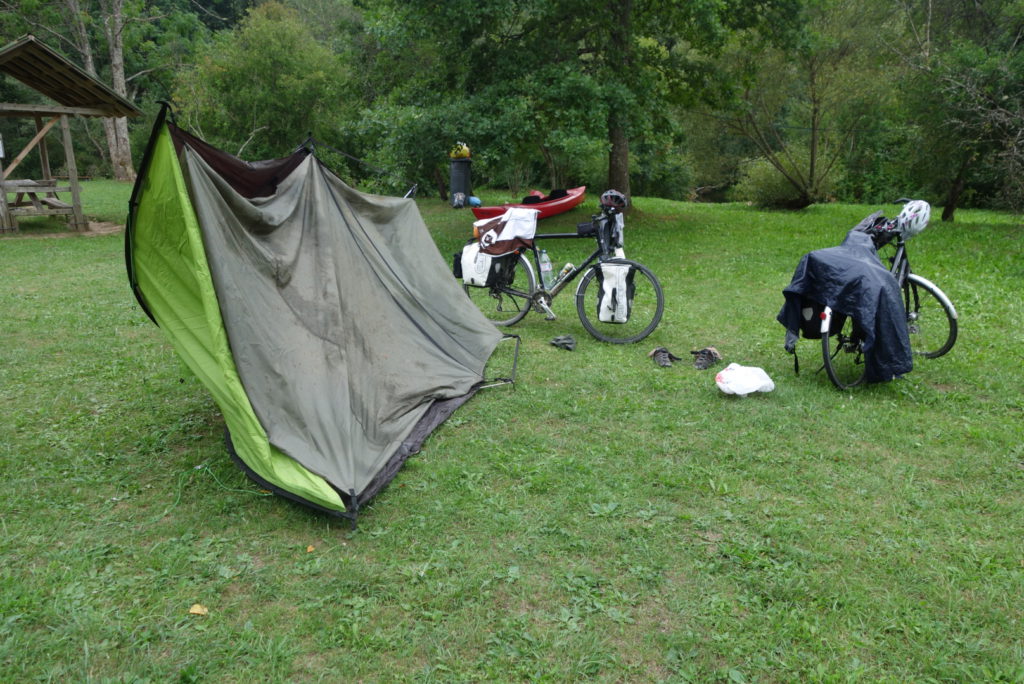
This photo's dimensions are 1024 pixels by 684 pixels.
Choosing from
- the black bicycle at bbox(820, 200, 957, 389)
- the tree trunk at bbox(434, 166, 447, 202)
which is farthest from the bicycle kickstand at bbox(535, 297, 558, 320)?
the tree trunk at bbox(434, 166, 447, 202)

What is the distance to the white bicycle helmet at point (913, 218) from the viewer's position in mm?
5066

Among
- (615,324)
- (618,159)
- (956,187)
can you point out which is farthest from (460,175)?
(956,187)

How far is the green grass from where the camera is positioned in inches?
95.0

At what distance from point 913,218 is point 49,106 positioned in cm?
1357

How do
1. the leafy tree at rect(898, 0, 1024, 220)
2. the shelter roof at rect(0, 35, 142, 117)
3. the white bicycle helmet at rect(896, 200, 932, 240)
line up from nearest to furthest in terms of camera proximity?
the white bicycle helmet at rect(896, 200, 932, 240), the leafy tree at rect(898, 0, 1024, 220), the shelter roof at rect(0, 35, 142, 117)

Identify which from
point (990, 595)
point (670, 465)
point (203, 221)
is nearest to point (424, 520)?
point (670, 465)

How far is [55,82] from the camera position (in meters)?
12.6

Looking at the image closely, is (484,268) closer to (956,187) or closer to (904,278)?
(904,278)

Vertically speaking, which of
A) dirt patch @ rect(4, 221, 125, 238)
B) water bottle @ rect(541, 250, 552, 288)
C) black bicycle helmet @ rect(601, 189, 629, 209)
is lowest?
dirt patch @ rect(4, 221, 125, 238)

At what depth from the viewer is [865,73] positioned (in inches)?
666

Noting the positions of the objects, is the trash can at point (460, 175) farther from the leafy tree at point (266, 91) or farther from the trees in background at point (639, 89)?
the leafy tree at point (266, 91)

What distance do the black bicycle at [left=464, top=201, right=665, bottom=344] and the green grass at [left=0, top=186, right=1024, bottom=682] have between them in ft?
2.11

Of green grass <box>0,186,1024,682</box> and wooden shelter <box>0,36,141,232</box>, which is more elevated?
wooden shelter <box>0,36,141,232</box>

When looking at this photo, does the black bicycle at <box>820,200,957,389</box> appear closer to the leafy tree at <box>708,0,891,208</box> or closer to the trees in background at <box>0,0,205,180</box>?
the leafy tree at <box>708,0,891,208</box>
